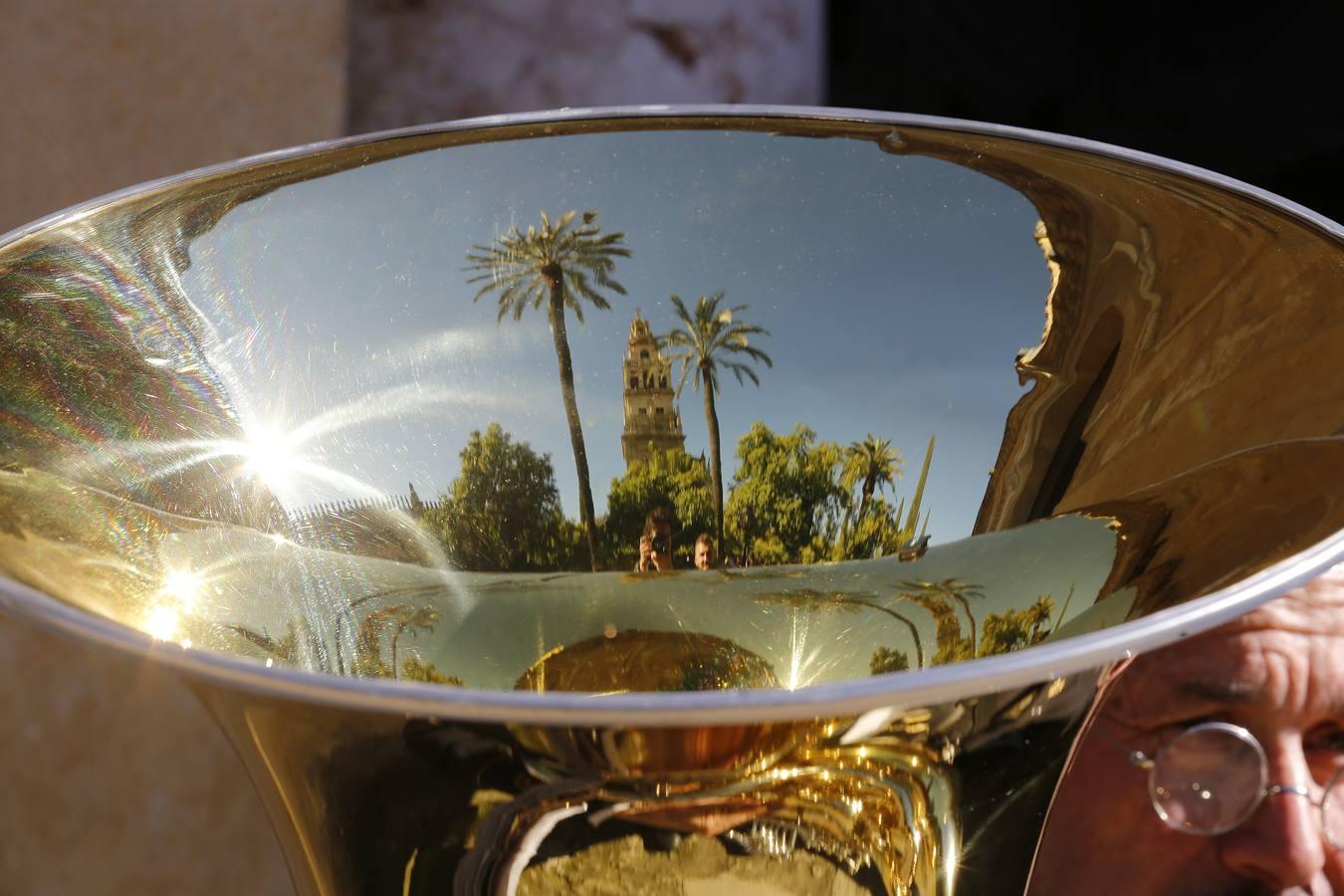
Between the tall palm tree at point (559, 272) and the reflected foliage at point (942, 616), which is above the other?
the tall palm tree at point (559, 272)

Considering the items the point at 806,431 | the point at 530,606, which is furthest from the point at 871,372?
the point at 530,606

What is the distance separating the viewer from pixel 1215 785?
0.60 metres

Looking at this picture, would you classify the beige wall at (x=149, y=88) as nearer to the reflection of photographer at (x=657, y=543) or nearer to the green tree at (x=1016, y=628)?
the reflection of photographer at (x=657, y=543)

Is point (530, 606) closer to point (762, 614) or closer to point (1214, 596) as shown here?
point (762, 614)

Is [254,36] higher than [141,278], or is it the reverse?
[254,36]

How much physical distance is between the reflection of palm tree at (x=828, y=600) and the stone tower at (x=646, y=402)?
92 millimetres

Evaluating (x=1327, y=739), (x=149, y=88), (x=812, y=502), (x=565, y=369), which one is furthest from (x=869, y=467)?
(x=149, y=88)

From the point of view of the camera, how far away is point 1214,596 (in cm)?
31

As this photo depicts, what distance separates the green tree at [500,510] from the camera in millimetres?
618

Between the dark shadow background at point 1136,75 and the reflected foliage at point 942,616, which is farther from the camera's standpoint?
the dark shadow background at point 1136,75

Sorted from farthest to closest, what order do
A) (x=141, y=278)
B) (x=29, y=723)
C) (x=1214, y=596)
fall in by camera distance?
(x=29, y=723)
(x=141, y=278)
(x=1214, y=596)

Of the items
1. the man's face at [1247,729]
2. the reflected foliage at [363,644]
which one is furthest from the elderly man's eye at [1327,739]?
the reflected foliage at [363,644]

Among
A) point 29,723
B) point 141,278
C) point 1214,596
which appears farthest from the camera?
point 29,723

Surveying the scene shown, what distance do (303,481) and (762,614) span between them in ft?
0.74
